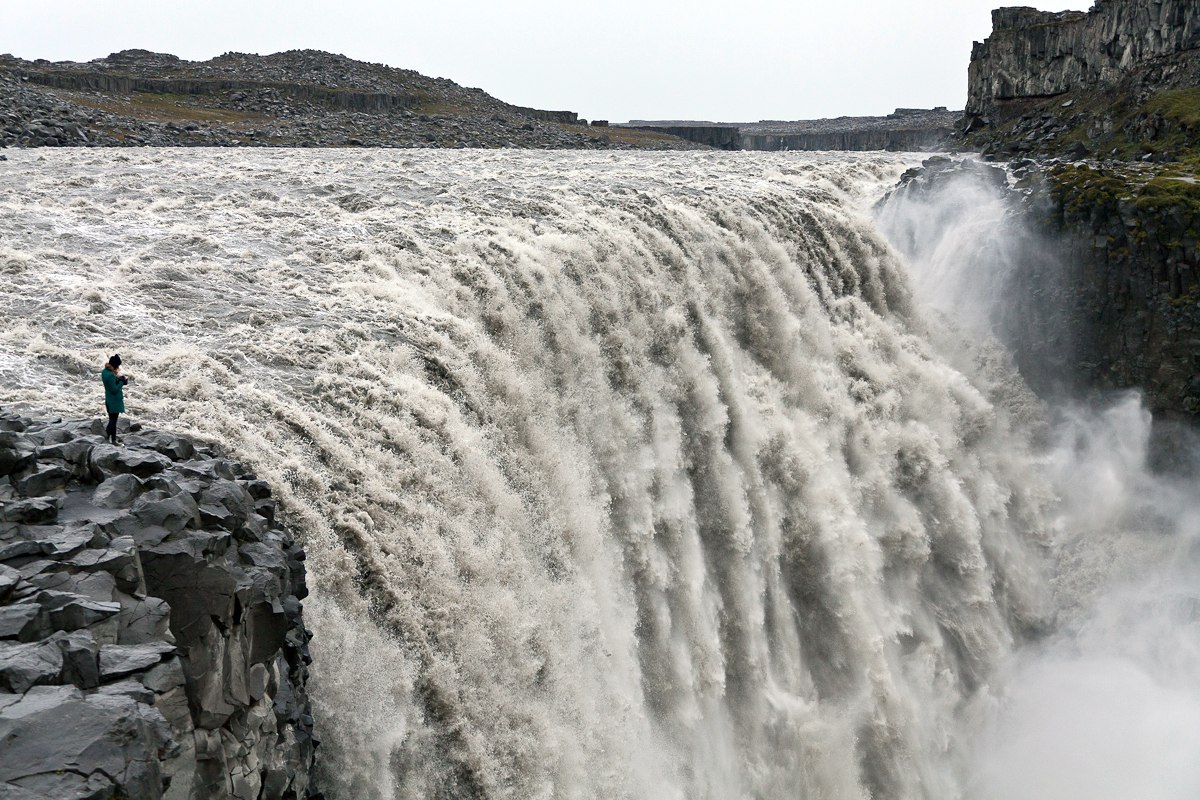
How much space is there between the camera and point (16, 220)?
821 inches

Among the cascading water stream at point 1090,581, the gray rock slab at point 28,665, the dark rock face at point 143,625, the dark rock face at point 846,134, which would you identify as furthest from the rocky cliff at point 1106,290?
the dark rock face at point 846,134

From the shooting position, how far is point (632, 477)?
18281 millimetres

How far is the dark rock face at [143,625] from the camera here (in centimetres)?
669

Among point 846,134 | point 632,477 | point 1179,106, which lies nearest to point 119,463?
point 632,477

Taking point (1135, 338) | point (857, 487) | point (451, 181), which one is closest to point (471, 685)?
point (857, 487)

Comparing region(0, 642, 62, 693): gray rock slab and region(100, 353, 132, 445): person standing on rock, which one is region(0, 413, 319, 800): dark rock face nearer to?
region(0, 642, 62, 693): gray rock slab

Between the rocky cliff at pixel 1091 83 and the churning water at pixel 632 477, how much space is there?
74.7 ft

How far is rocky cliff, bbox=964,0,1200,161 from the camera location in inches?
1873

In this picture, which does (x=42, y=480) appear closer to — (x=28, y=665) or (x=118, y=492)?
(x=118, y=492)

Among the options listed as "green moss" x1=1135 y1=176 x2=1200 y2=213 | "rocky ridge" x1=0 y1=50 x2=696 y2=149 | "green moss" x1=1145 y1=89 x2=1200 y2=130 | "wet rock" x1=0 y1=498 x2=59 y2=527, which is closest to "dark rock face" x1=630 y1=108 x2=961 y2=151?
"rocky ridge" x1=0 y1=50 x2=696 y2=149

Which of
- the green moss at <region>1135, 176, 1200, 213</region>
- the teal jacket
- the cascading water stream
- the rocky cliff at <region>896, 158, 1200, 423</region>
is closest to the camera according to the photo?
the teal jacket

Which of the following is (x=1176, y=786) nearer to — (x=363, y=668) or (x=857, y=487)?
(x=857, y=487)

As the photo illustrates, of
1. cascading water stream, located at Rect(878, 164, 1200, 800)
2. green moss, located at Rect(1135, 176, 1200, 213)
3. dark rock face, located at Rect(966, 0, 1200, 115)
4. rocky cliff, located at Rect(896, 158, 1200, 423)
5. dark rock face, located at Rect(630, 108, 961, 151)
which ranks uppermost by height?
dark rock face, located at Rect(966, 0, 1200, 115)

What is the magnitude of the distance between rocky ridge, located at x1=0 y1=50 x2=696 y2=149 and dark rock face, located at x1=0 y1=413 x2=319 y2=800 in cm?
3639
